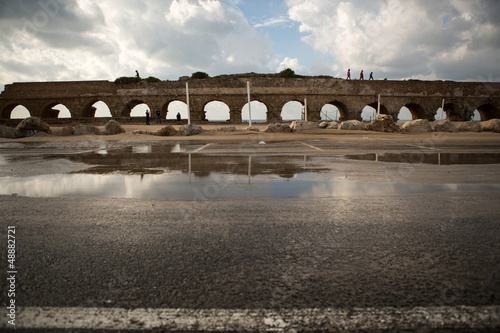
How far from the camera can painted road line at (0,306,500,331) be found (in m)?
1.22

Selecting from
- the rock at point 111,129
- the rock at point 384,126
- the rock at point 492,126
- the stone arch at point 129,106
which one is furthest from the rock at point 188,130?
the stone arch at point 129,106

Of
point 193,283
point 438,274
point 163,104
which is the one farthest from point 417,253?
point 163,104

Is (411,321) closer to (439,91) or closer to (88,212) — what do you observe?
(88,212)

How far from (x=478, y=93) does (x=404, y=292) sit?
152 ft

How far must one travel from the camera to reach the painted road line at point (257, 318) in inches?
48.2

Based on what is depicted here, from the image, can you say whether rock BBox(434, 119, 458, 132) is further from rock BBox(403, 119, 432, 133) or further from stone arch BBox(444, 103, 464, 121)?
stone arch BBox(444, 103, 464, 121)

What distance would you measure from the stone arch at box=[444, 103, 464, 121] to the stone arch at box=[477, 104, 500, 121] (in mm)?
3818

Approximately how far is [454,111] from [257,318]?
4611cm

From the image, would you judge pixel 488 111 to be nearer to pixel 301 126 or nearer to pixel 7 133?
pixel 301 126

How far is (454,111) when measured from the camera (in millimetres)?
39031

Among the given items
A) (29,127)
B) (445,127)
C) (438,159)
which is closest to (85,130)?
(29,127)

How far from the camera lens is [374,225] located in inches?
94.7

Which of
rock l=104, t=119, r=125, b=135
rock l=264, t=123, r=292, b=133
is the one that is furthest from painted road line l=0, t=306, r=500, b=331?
rock l=104, t=119, r=125, b=135

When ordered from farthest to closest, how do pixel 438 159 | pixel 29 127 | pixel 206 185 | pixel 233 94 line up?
pixel 233 94 → pixel 29 127 → pixel 438 159 → pixel 206 185
